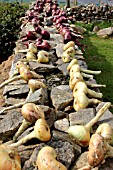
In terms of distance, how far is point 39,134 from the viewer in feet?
8.30

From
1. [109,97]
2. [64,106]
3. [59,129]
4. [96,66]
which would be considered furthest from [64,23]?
[59,129]

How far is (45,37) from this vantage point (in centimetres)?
598

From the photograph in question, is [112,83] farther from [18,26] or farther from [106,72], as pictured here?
[18,26]

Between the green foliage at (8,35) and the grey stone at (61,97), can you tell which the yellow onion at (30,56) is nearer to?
the grey stone at (61,97)

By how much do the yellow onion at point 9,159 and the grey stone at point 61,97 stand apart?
1.01 meters

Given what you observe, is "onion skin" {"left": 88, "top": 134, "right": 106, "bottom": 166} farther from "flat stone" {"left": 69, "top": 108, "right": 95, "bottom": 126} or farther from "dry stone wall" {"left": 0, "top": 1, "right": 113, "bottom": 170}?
"flat stone" {"left": 69, "top": 108, "right": 95, "bottom": 126}

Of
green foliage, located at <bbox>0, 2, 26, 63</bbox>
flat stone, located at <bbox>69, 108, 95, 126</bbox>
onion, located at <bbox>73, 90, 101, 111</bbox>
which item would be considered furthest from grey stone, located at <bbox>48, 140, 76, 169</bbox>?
green foliage, located at <bbox>0, 2, 26, 63</bbox>

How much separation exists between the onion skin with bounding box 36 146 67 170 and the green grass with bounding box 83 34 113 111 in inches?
107

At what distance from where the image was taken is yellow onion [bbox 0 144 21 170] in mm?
2158

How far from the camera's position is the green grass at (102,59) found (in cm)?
560

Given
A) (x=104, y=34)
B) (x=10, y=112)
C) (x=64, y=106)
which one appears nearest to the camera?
(x=10, y=112)

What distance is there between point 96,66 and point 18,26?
2.86 meters

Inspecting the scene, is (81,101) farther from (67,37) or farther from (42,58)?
(67,37)

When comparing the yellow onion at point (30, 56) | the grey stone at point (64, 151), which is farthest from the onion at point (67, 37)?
the grey stone at point (64, 151)
